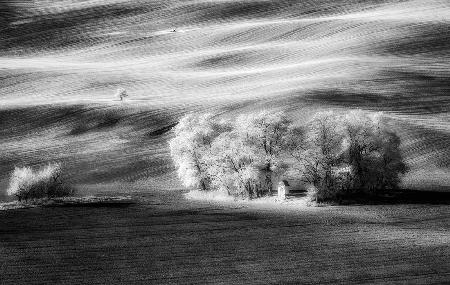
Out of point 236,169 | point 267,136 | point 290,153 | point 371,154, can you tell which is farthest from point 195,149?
point 371,154

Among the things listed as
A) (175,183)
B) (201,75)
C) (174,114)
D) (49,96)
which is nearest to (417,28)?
(201,75)

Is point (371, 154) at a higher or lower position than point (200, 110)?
higher

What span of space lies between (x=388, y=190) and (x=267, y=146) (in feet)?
28.2

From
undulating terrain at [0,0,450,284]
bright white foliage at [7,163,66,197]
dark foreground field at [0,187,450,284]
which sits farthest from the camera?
bright white foliage at [7,163,66,197]

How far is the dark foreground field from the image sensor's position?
2830cm

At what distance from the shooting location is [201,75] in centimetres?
8994

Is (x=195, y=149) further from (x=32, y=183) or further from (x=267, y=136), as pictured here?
(x=32, y=183)

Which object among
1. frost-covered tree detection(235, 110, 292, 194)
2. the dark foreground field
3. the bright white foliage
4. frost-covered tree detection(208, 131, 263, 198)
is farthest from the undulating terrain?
frost-covered tree detection(235, 110, 292, 194)

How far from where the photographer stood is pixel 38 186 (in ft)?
154

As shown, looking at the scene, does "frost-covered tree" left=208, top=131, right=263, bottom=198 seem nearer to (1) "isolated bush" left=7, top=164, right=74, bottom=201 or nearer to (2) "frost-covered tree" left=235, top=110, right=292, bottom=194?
(2) "frost-covered tree" left=235, top=110, right=292, bottom=194

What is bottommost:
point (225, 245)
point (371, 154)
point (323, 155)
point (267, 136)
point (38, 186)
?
point (38, 186)

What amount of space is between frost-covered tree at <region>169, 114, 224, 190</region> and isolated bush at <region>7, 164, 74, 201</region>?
828 cm

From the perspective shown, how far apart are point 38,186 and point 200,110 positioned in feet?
90.3

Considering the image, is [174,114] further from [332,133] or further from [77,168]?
[332,133]
